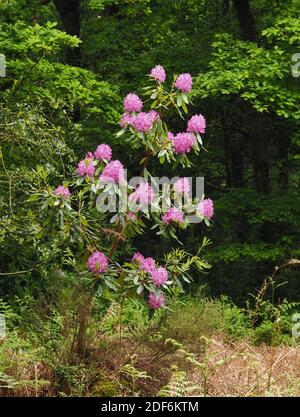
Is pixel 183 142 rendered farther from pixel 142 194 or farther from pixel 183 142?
pixel 142 194

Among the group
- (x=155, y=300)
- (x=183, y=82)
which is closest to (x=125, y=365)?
(x=155, y=300)

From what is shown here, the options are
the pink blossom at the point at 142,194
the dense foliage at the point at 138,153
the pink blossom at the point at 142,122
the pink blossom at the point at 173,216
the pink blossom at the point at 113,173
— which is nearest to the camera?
the pink blossom at the point at 113,173

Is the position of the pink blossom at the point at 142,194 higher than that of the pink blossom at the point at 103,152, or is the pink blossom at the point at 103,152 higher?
the pink blossom at the point at 103,152

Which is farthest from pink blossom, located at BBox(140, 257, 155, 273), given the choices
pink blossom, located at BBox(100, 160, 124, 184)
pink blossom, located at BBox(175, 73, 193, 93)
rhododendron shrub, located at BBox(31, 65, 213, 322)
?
pink blossom, located at BBox(175, 73, 193, 93)

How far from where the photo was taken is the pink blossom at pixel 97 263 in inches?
247

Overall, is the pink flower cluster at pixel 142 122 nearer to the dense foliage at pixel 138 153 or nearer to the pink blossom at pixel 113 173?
the dense foliage at pixel 138 153

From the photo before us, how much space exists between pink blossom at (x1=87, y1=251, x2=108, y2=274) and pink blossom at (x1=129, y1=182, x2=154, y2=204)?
1.84 ft

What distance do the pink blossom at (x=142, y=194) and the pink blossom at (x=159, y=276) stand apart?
0.61m

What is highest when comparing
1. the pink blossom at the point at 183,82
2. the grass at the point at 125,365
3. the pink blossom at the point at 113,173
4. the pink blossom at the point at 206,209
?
the pink blossom at the point at 183,82

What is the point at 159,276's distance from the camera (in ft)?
20.6

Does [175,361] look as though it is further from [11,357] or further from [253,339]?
[253,339]

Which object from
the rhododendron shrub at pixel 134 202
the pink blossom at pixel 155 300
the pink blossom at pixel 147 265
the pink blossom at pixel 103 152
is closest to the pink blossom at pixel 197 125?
the rhododendron shrub at pixel 134 202

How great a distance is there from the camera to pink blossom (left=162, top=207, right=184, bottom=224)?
21.2 ft
